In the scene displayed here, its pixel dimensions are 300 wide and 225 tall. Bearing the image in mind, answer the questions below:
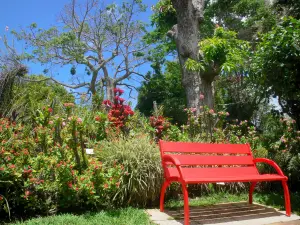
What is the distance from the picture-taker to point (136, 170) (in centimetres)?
432

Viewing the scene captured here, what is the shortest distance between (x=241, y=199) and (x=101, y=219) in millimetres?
2706

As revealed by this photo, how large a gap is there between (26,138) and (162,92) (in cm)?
1483

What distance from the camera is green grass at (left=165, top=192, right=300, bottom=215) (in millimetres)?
4699

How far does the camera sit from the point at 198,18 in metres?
8.59

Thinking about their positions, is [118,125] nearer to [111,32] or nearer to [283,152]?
[283,152]

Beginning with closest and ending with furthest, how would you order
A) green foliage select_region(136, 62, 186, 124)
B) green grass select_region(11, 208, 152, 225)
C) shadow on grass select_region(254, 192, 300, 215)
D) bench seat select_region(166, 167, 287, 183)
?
green grass select_region(11, 208, 152, 225), bench seat select_region(166, 167, 287, 183), shadow on grass select_region(254, 192, 300, 215), green foliage select_region(136, 62, 186, 124)

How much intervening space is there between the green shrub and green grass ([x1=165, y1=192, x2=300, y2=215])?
0.41m

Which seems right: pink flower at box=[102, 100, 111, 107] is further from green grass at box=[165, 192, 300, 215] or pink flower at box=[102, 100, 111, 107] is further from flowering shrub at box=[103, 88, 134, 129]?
green grass at box=[165, 192, 300, 215]

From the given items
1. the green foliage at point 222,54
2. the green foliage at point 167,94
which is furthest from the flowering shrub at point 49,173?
the green foliage at point 167,94

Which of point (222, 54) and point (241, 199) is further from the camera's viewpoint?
point (222, 54)

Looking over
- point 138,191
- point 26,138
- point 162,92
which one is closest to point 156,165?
point 138,191

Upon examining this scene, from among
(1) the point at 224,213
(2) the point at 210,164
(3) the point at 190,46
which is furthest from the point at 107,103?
(1) the point at 224,213

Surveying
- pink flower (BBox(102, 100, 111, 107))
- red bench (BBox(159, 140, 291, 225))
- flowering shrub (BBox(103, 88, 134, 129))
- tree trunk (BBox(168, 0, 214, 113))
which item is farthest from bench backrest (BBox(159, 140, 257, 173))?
tree trunk (BBox(168, 0, 214, 113))

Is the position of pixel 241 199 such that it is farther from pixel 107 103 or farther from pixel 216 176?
pixel 107 103
